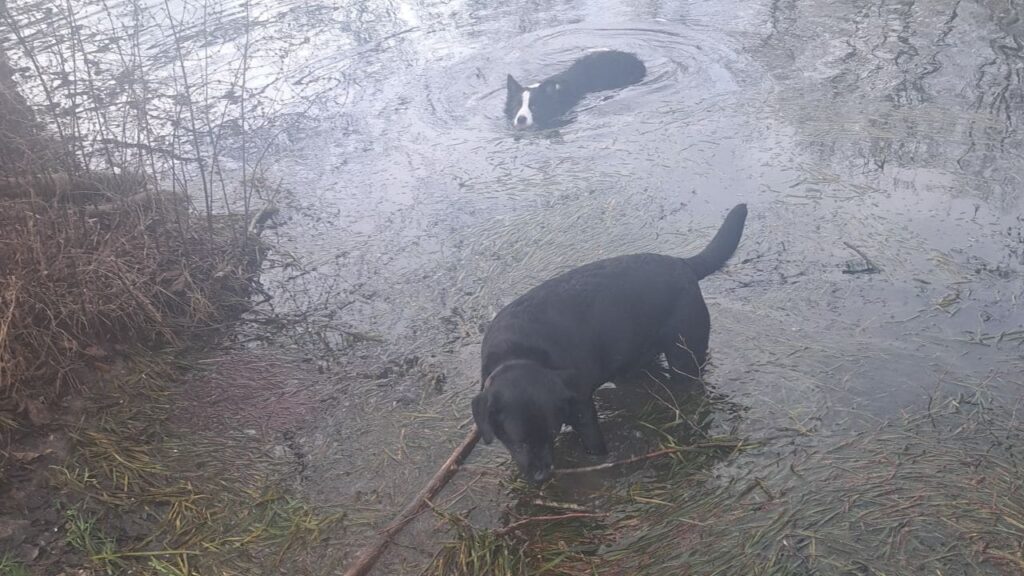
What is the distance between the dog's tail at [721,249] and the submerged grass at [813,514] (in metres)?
1.09

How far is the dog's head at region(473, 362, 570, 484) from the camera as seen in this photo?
3488 mm

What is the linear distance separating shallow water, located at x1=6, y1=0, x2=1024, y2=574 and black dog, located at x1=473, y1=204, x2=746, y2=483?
0.39m

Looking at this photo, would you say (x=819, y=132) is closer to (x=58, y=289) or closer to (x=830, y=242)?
(x=830, y=242)

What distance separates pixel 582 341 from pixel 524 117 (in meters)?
4.84

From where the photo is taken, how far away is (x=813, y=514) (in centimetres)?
333

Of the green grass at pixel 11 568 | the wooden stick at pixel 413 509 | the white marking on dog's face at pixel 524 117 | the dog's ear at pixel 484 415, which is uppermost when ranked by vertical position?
the white marking on dog's face at pixel 524 117

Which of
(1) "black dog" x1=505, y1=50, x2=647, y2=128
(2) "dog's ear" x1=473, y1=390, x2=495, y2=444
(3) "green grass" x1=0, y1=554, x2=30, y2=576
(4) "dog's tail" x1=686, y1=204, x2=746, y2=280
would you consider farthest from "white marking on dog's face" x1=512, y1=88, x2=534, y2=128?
(3) "green grass" x1=0, y1=554, x2=30, y2=576

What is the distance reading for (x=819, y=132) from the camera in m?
7.10

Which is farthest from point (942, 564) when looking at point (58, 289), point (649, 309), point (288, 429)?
point (58, 289)

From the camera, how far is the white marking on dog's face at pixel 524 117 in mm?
8320

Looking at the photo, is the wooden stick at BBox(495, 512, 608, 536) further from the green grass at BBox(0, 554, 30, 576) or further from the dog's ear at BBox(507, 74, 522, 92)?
the dog's ear at BBox(507, 74, 522, 92)

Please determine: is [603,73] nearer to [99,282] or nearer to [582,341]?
[582,341]

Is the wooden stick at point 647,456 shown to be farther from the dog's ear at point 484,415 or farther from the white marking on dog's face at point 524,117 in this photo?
the white marking on dog's face at point 524,117

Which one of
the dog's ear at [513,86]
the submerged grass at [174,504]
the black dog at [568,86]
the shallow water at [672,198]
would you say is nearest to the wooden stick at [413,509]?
the shallow water at [672,198]
